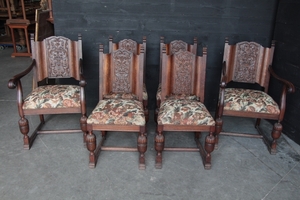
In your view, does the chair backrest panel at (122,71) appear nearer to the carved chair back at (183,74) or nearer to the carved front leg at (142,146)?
the carved chair back at (183,74)

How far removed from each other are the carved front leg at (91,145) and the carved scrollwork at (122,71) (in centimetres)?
57

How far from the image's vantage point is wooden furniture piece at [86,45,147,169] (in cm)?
221

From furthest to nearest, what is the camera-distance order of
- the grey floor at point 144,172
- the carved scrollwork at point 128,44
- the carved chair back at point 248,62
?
the carved scrollwork at point 128,44
the carved chair back at point 248,62
the grey floor at point 144,172

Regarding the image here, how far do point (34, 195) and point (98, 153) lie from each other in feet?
2.13

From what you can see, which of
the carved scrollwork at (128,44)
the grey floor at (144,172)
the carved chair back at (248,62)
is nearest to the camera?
the grey floor at (144,172)

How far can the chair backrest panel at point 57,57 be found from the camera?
2.81 m

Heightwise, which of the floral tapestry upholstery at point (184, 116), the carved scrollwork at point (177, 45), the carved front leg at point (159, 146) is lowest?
the carved front leg at point (159, 146)

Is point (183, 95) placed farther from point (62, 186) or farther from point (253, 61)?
point (62, 186)

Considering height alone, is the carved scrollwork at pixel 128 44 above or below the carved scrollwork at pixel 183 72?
above

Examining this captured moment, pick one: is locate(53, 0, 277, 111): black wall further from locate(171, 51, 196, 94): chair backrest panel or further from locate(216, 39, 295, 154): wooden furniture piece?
locate(171, 51, 196, 94): chair backrest panel

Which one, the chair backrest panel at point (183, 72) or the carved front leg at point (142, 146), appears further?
the chair backrest panel at point (183, 72)

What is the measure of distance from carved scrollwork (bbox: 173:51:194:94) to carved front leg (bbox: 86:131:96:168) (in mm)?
894

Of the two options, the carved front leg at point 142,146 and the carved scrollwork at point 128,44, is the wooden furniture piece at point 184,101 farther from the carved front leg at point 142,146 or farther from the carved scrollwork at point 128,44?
the carved scrollwork at point 128,44

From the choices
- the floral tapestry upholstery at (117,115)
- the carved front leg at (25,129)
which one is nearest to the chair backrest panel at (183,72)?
the floral tapestry upholstery at (117,115)
